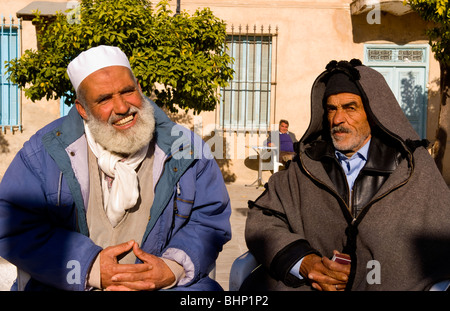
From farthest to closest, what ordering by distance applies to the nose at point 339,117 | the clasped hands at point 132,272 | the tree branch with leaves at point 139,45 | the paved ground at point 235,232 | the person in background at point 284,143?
the person in background at point 284,143 → the tree branch with leaves at point 139,45 → the paved ground at point 235,232 → the nose at point 339,117 → the clasped hands at point 132,272

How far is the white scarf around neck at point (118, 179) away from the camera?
7.98ft

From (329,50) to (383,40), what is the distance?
125 cm

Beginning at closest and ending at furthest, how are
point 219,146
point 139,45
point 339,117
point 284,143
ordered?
point 339,117, point 139,45, point 284,143, point 219,146

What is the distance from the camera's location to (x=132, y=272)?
7.57ft

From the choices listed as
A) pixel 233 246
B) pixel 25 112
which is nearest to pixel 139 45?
pixel 233 246

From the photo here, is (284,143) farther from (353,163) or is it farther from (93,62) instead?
(93,62)

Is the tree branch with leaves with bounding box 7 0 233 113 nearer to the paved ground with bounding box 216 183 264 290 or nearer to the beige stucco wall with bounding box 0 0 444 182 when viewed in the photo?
the paved ground with bounding box 216 183 264 290

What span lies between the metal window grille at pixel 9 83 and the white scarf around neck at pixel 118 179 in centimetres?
955

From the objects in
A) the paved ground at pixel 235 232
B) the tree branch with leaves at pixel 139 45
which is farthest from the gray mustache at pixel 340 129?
the tree branch with leaves at pixel 139 45

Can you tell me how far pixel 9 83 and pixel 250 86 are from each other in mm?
5279

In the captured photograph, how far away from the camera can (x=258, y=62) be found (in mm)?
11852

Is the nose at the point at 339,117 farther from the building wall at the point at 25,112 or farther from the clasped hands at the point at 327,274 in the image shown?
the building wall at the point at 25,112

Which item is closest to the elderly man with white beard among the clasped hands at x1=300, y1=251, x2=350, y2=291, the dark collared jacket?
the dark collared jacket
